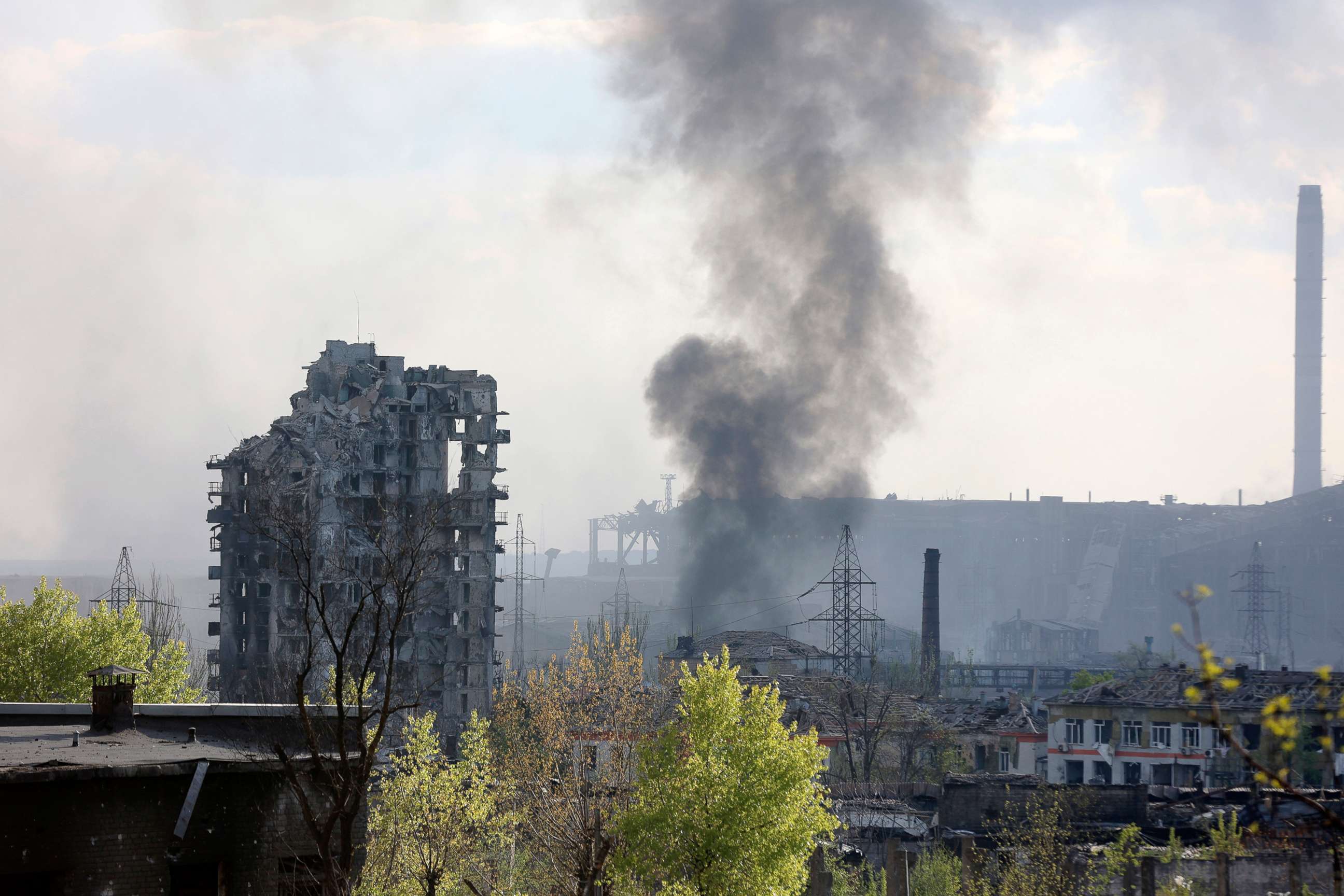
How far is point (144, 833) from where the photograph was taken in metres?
16.3

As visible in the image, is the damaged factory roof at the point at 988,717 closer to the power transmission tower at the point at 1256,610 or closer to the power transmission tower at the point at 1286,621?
the power transmission tower at the point at 1256,610

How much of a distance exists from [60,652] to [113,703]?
18.3 metres

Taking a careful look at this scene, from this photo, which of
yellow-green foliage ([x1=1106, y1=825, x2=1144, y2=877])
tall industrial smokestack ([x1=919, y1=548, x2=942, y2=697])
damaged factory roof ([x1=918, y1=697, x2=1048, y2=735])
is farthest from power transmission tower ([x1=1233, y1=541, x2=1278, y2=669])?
yellow-green foliage ([x1=1106, y1=825, x2=1144, y2=877])

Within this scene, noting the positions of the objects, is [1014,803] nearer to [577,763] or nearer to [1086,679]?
[577,763]

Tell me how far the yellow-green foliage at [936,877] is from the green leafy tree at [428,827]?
35.0 feet

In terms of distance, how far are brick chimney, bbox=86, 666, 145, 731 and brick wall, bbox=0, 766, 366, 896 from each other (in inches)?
107

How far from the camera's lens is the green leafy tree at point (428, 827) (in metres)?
21.1

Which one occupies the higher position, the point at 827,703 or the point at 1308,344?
the point at 1308,344

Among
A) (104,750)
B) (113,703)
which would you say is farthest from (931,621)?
(104,750)

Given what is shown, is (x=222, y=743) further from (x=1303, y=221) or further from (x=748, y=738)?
(x=1303, y=221)

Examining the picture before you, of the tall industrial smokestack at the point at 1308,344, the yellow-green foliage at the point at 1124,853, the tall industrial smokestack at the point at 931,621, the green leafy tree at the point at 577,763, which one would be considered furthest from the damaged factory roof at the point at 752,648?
the tall industrial smokestack at the point at 1308,344

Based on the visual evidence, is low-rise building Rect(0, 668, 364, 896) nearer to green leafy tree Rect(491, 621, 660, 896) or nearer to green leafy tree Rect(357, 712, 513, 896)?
green leafy tree Rect(357, 712, 513, 896)

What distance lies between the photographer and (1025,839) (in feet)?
115

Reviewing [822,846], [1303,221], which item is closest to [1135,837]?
[822,846]
